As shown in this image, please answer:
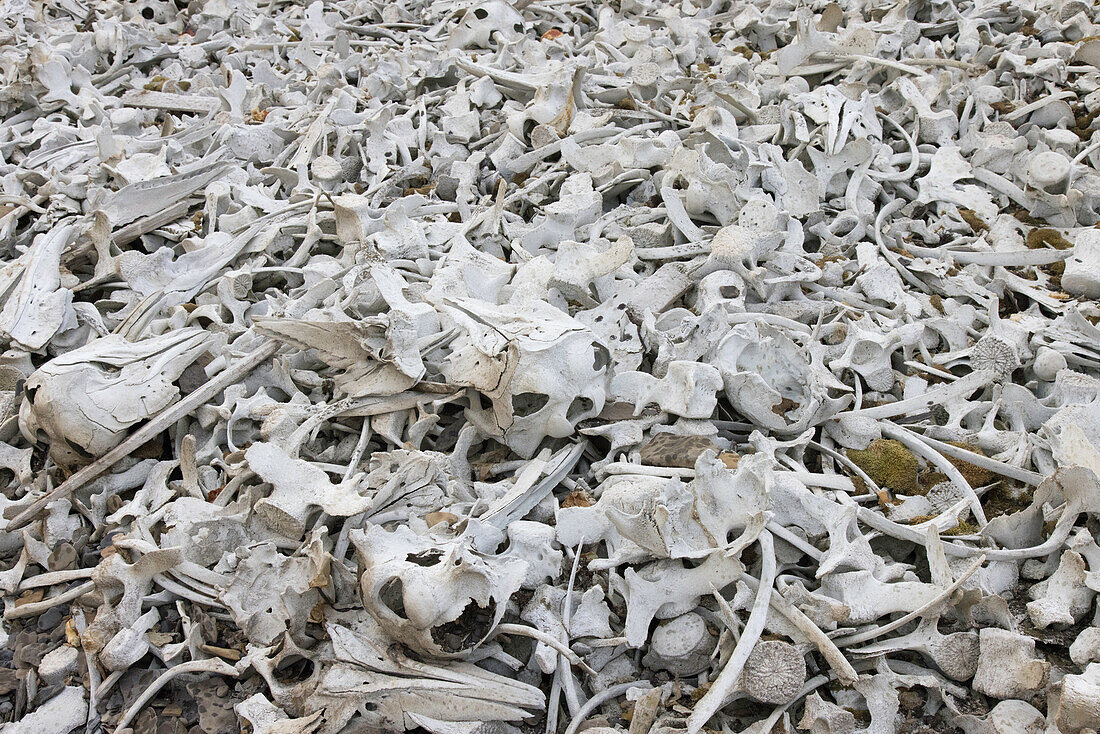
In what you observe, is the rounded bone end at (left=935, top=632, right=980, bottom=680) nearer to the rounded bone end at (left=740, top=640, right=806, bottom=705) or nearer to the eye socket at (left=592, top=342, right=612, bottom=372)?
the rounded bone end at (left=740, top=640, right=806, bottom=705)

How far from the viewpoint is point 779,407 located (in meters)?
2.57

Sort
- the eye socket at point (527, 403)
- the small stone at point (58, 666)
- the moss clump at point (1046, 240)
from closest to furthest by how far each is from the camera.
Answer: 1. the small stone at point (58, 666)
2. the eye socket at point (527, 403)
3. the moss clump at point (1046, 240)

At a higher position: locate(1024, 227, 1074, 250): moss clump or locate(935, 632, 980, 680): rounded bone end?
locate(1024, 227, 1074, 250): moss clump

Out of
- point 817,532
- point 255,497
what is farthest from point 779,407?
point 255,497

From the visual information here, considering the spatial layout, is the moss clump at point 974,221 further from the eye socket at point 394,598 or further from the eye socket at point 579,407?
the eye socket at point 394,598

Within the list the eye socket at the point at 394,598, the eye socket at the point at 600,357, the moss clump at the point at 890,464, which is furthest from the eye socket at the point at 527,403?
the moss clump at the point at 890,464

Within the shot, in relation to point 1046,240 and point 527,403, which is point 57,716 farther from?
point 1046,240

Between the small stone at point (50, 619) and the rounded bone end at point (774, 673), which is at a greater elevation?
the rounded bone end at point (774, 673)

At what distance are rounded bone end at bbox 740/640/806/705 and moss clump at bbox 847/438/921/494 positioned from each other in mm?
741

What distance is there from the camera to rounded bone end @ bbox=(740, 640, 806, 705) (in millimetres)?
1852

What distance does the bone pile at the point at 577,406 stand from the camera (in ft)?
6.48

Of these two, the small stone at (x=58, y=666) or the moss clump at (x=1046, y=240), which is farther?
the moss clump at (x=1046, y=240)

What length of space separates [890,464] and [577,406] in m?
0.95

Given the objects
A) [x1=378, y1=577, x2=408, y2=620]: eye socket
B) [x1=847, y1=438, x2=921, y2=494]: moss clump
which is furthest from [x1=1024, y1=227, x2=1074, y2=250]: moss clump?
[x1=378, y1=577, x2=408, y2=620]: eye socket
